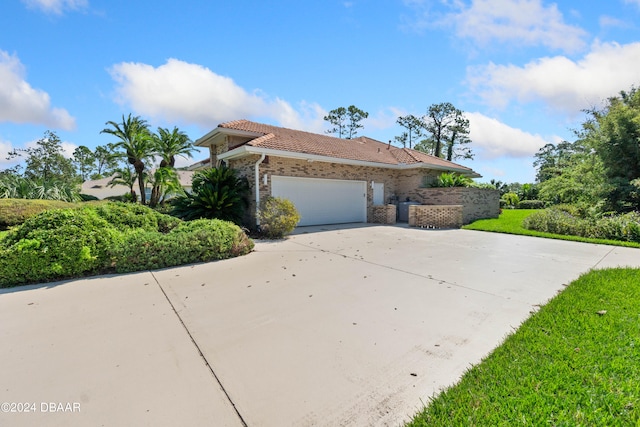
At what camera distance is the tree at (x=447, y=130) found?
32.4 m

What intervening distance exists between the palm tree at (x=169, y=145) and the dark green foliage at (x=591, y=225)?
22244 mm

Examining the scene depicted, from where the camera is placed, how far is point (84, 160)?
41906 millimetres

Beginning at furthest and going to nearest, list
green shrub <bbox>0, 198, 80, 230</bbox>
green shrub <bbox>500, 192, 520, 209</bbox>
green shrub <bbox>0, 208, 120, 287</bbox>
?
green shrub <bbox>500, 192, 520, 209</bbox>
green shrub <bbox>0, 198, 80, 230</bbox>
green shrub <bbox>0, 208, 120, 287</bbox>

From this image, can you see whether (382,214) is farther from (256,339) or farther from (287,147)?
(256,339)

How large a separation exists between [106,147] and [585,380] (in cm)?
5355

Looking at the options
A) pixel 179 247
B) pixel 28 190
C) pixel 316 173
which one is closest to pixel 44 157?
pixel 28 190

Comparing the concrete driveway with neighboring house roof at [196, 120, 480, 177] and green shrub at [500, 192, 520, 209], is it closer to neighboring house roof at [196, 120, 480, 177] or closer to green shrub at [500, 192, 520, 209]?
neighboring house roof at [196, 120, 480, 177]

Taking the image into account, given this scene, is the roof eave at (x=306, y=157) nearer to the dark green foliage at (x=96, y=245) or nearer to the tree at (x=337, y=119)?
the dark green foliage at (x=96, y=245)

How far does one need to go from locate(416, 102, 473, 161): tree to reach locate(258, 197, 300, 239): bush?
2851cm

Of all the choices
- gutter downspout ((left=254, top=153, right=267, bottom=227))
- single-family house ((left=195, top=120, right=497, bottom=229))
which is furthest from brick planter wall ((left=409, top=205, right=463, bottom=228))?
gutter downspout ((left=254, top=153, right=267, bottom=227))

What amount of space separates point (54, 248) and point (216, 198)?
5226 mm

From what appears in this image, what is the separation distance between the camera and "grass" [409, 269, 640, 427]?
184 cm

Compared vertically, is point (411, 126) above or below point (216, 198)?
above

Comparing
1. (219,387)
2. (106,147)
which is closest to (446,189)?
(219,387)
